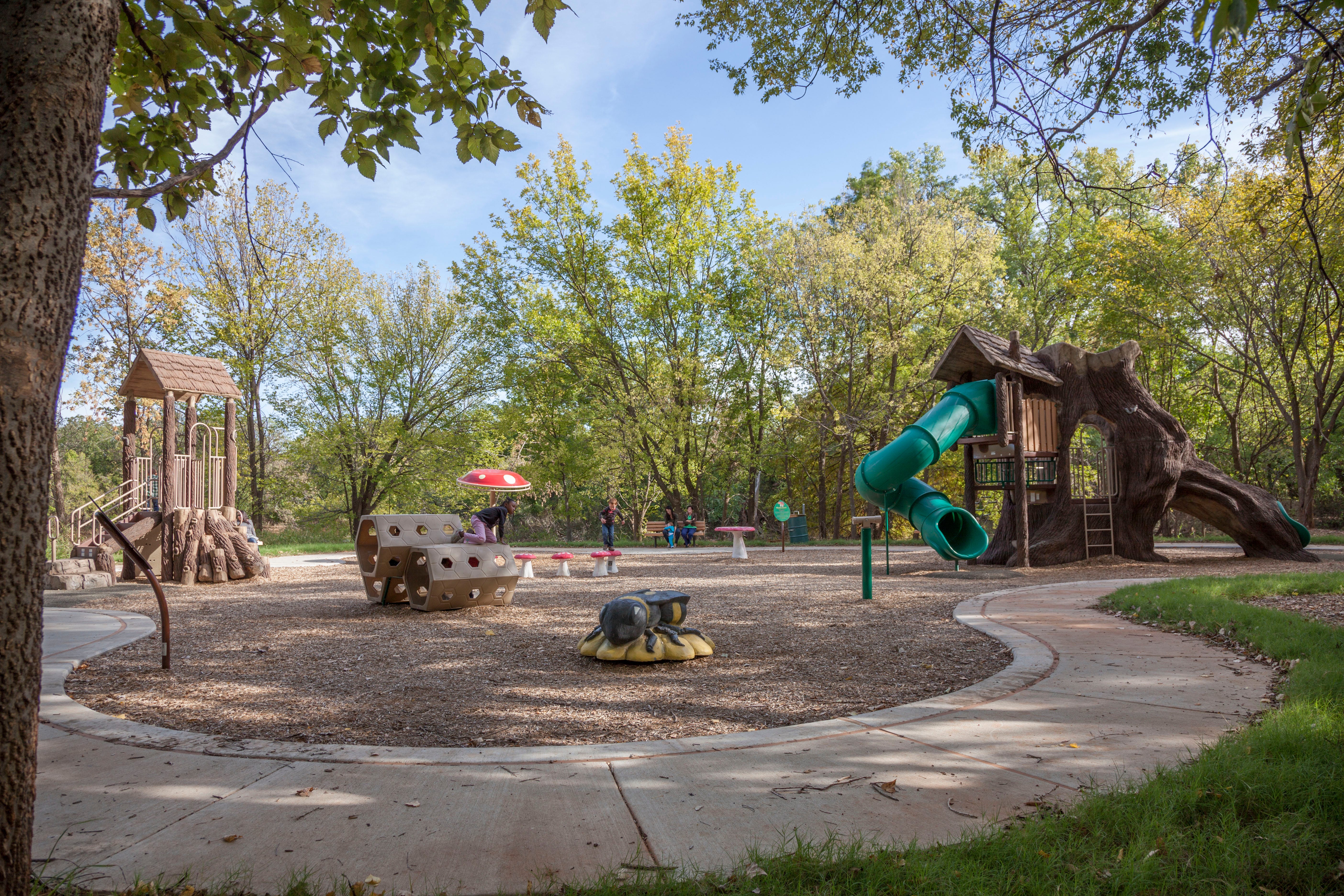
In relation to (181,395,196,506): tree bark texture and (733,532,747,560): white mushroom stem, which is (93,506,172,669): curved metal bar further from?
(733,532,747,560): white mushroom stem

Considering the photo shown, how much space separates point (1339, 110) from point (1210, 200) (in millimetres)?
17395

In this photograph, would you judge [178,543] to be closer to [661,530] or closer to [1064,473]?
[661,530]

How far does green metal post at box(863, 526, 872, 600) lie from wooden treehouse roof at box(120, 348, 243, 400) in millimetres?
12304

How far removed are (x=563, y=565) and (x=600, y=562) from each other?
0.73 meters

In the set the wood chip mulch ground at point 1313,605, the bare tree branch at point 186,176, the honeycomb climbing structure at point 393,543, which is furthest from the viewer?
the honeycomb climbing structure at point 393,543

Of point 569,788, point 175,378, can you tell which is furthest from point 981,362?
point 175,378

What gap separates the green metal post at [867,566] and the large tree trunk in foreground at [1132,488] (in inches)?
203

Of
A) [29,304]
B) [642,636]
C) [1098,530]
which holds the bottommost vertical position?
[642,636]

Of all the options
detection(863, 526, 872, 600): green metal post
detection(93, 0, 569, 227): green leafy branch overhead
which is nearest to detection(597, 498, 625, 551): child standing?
detection(863, 526, 872, 600): green metal post

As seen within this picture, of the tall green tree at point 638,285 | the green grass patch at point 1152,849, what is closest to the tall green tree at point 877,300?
the tall green tree at point 638,285

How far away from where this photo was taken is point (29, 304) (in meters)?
1.94

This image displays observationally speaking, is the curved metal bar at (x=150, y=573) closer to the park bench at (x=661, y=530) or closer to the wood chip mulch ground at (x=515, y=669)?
the wood chip mulch ground at (x=515, y=669)

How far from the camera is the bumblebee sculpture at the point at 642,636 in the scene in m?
6.23

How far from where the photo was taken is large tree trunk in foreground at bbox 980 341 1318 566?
45.2 feet
